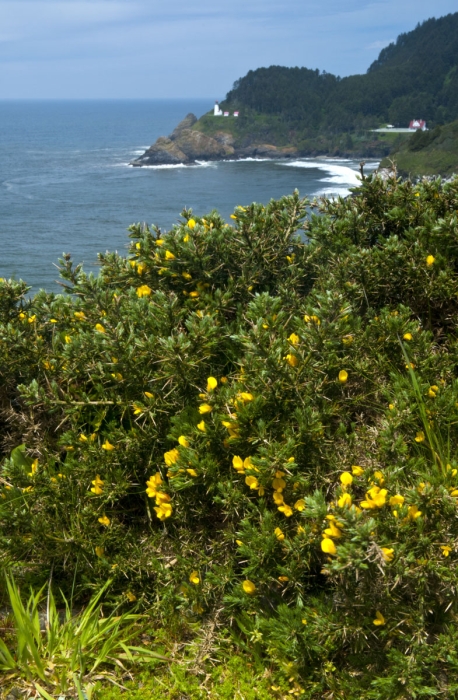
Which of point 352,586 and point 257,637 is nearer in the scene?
point 352,586

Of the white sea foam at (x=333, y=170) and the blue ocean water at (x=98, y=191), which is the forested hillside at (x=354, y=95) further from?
the blue ocean water at (x=98, y=191)

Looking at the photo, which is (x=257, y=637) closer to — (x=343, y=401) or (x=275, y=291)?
(x=343, y=401)

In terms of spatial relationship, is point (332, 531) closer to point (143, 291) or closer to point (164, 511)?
point (164, 511)

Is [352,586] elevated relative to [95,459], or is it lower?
lower

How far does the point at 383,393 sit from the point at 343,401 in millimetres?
196

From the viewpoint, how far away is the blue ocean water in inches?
1569

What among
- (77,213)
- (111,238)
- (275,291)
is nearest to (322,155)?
(77,213)

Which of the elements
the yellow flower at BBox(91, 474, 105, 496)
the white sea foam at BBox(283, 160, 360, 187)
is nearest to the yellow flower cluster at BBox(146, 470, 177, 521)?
the yellow flower at BBox(91, 474, 105, 496)

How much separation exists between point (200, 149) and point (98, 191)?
43.9 meters

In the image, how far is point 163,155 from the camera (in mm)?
94875

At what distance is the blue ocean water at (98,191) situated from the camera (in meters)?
39.8

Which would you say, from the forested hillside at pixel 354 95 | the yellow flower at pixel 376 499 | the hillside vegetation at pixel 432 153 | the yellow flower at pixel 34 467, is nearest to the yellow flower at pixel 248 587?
the yellow flower at pixel 376 499

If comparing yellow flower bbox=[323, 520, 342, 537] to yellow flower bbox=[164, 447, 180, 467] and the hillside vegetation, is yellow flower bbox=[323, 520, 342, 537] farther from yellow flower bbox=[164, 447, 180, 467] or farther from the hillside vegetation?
the hillside vegetation

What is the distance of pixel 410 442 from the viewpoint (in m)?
2.82
